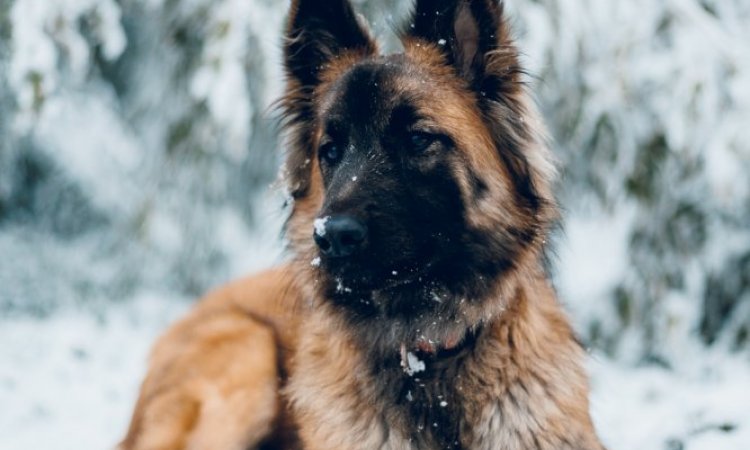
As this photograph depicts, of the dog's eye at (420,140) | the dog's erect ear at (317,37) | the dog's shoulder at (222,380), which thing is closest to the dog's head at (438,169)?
the dog's eye at (420,140)

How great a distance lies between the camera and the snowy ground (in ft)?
14.3

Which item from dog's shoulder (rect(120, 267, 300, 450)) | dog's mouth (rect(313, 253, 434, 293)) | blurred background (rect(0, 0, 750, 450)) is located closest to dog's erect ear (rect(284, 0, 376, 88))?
blurred background (rect(0, 0, 750, 450))

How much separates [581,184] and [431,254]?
123 inches

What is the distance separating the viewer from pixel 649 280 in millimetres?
5652

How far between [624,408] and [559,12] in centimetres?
246

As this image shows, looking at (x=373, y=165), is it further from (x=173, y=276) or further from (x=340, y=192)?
(x=173, y=276)

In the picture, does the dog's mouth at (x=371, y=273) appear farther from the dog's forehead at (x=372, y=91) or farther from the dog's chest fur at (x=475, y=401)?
the dog's forehead at (x=372, y=91)

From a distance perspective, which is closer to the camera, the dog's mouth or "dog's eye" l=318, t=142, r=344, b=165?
the dog's mouth

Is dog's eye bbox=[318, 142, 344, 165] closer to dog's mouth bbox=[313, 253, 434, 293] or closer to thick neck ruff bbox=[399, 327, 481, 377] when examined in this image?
dog's mouth bbox=[313, 253, 434, 293]

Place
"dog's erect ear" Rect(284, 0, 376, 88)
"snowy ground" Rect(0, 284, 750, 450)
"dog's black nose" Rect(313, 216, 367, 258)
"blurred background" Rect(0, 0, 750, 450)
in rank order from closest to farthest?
"dog's black nose" Rect(313, 216, 367, 258) < "dog's erect ear" Rect(284, 0, 376, 88) < "snowy ground" Rect(0, 284, 750, 450) < "blurred background" Rect(0, 0, 750, 450)

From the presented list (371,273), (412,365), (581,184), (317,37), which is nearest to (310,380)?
(412,365)

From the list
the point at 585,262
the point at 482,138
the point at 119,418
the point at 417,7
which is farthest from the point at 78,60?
the point at 585,262

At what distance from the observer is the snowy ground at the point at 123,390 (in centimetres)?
435

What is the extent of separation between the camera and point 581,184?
5992 mm
